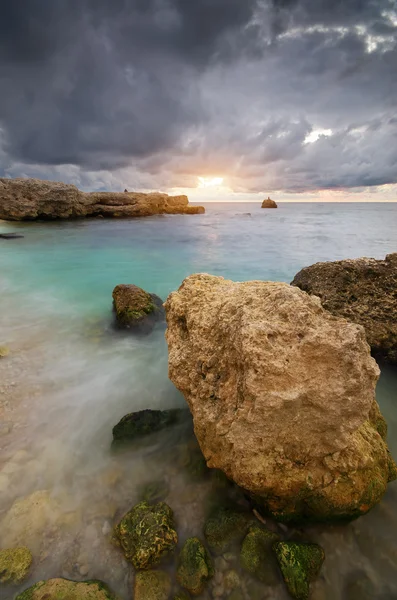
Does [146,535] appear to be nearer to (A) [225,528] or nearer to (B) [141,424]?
(A) [225,528]

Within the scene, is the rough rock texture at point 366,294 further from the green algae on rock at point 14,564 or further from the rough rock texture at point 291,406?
the green algae on rock at point 14,564

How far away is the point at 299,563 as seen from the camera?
2.29 m

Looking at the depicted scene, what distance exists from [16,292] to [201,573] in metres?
8.80

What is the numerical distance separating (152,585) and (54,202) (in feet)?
86.5

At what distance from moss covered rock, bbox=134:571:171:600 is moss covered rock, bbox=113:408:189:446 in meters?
1.34

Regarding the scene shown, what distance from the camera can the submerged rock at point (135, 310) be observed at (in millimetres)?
6383

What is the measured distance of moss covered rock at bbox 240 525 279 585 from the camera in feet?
7.57

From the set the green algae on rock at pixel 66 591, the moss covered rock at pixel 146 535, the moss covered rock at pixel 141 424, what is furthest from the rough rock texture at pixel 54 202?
the green algae on rock at pixel 66 591

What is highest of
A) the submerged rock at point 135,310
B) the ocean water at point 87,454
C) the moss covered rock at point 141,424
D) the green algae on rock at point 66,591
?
the submerged rock at point 135,310

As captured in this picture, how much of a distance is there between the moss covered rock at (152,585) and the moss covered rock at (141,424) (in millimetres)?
1340

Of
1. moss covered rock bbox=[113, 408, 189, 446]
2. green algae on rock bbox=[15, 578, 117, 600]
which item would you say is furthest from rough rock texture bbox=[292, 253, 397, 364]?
green algae on rock bbox=[15, 578, 117, 600]

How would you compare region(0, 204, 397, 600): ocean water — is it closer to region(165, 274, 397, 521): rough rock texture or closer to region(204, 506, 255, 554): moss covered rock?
region(204, 506, 255, 554): moss covered rock

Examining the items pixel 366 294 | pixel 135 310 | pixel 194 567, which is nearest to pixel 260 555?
pixel 194 567

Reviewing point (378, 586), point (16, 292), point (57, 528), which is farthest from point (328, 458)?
point (16, 292)
